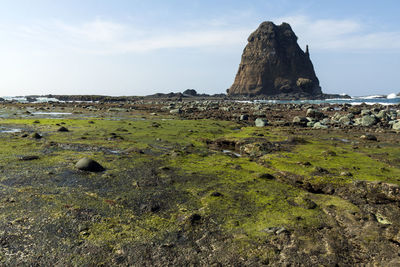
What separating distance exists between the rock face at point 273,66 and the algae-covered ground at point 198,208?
5829 inches

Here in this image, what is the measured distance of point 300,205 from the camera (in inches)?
299

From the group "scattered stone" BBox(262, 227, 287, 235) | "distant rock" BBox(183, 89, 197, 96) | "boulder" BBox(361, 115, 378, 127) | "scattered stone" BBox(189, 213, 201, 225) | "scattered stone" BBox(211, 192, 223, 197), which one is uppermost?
"distant rock" BBox(183, 89, 197, 96)

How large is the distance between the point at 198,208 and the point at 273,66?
166586 millimetres

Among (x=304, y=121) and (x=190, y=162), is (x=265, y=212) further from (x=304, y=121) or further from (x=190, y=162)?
(x=304, y=121)

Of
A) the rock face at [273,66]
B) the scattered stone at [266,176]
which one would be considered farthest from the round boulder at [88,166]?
the rock face at [273,66]

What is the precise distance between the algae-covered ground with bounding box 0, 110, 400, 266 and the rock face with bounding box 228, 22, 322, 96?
148063 mm

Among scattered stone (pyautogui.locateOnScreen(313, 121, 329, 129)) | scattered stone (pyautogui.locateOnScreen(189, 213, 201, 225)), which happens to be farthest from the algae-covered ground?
scattered stone (pyautogui.locateOnScreen(313, 121, 329, 129))

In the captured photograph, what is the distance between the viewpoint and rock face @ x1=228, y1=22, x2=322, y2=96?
15875 cm

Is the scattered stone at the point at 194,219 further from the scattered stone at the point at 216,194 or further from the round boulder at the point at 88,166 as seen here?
the round boulder at the point at 88,166

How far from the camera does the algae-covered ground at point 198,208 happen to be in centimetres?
537

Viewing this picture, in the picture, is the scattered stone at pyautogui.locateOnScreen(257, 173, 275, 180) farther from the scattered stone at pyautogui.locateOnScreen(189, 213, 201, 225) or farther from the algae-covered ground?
the scattered stone at pyautogui.locateOnScreen(189, 213, 201, 225)

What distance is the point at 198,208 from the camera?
287 inches

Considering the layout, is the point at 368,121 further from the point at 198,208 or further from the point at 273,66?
the point at 273,66

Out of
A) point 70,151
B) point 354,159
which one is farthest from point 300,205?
point 70,151
